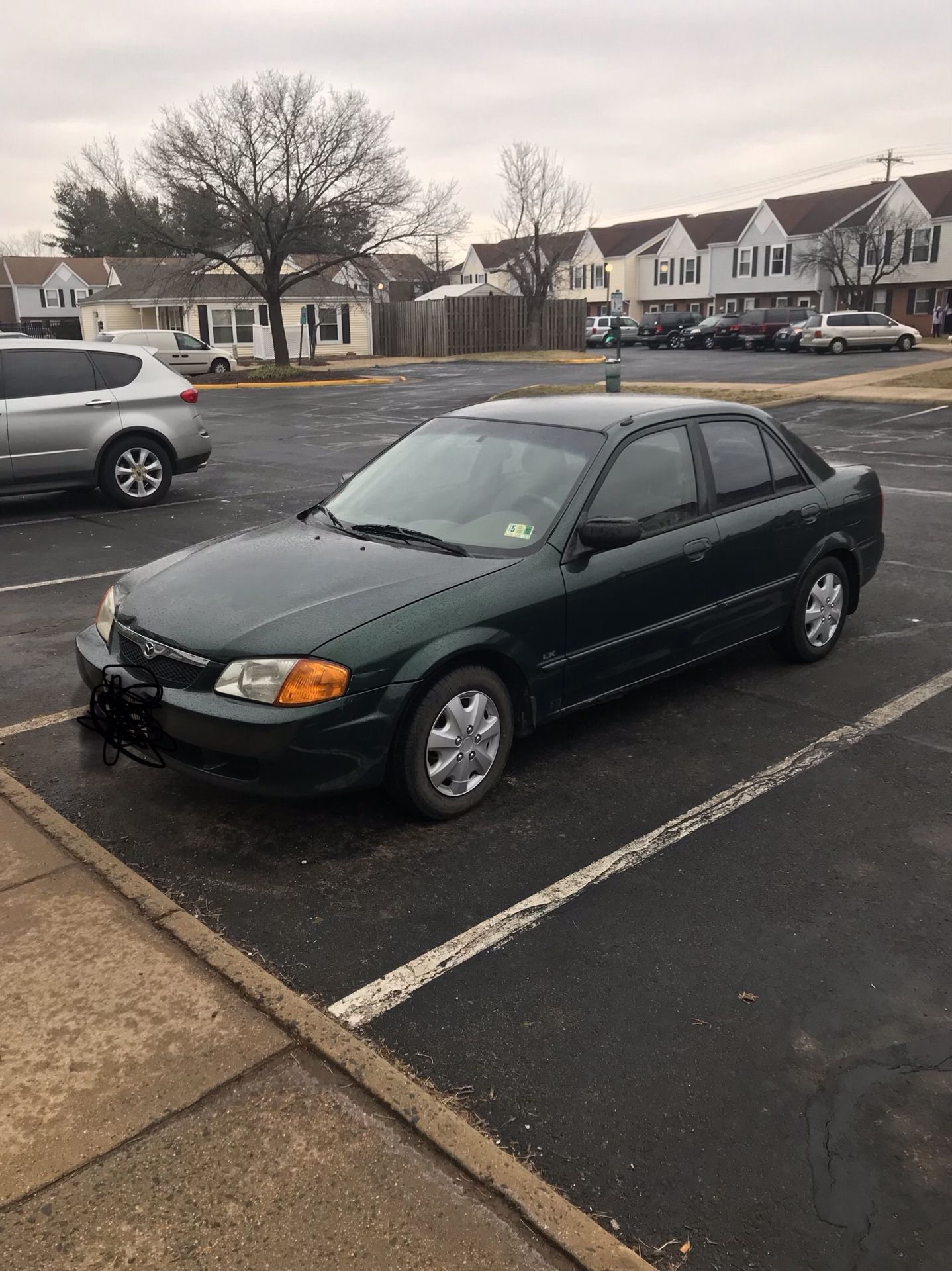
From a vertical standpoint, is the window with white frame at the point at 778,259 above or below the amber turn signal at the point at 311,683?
above

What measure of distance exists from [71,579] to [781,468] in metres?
5.55

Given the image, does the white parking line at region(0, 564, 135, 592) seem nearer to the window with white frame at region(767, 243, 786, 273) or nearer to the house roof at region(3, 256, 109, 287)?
the window with white frame at region(767, 243, 786, 273)

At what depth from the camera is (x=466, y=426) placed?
554 cm

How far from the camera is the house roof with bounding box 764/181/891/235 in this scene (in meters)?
58.2

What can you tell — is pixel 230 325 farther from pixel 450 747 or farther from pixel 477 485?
pixel 450 747

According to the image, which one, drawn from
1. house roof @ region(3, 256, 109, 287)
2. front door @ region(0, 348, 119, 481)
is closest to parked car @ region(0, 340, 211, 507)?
front door @ region(0, 348, 119, 481)

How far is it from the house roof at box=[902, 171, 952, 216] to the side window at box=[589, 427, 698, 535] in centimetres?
5642

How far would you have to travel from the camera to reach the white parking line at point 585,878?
3.26m

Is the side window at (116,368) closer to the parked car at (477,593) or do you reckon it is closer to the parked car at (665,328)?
the parked car at (477,593)

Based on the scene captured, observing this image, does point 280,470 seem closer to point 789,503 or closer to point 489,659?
point 789,503

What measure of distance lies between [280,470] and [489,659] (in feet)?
35.7

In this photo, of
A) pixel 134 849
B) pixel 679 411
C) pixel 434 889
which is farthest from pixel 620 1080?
pixel 679 411

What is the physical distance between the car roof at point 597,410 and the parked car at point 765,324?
137ft

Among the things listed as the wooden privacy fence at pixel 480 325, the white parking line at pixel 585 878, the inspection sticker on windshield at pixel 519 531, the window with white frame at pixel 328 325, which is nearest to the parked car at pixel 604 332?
the wooden privacy fence at pixel 480 325
